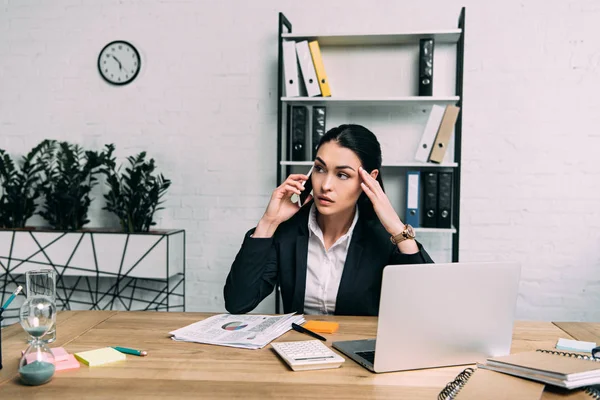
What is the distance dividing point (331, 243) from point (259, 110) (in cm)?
133

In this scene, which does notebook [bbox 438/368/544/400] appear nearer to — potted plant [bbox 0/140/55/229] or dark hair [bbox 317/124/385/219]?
dark hair [bbox 317/124/385/219]

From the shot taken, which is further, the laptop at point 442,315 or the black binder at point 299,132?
the black binder at point 299,132

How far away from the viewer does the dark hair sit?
189 cm

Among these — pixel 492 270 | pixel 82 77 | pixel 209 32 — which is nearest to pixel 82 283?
pixel 82 77

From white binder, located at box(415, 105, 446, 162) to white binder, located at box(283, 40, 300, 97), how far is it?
2.21 ft

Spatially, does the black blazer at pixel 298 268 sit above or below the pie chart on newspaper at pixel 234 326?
above

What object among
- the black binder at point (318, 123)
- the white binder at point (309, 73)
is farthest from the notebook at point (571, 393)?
the white binder at point (309, 73)

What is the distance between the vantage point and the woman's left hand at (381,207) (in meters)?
1.75

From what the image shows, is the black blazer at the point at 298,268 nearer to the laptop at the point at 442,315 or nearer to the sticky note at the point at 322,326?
the sticky note at the point at 322,326

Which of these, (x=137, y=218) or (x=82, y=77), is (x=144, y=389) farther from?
(x=82, y=77)

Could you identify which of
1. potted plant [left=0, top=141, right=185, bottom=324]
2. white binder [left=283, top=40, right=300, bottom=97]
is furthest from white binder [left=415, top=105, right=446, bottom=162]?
potted plant [left=0, top=141, right=185, bottom=324]

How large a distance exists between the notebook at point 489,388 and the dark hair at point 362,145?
923mm

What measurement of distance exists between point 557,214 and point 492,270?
1940 millimetres

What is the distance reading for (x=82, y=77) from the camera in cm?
314
